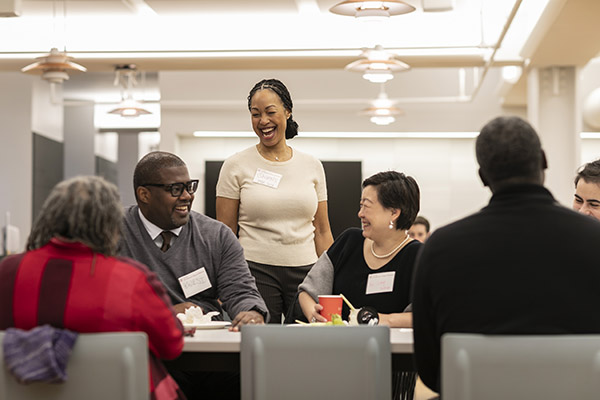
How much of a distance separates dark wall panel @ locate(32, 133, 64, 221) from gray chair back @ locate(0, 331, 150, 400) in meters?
9.35

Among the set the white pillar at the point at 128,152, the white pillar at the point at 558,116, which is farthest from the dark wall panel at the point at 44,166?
the white pillar at the point at 558,116

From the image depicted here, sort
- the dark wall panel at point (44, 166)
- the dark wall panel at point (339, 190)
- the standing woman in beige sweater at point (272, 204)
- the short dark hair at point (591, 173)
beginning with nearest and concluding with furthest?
the short dark hair at point (591, 173)
the standing woman in beige sweater at point (272, 204)
the dark wall panel at point (339, 190)
the dark wall panel at point (44, 166)

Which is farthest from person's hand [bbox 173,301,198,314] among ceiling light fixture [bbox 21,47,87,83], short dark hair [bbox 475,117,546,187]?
ceiling light fixture [bbox 21,47,87,83]

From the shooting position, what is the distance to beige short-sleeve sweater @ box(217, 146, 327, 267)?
12.8 ft

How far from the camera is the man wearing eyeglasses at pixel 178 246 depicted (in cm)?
329

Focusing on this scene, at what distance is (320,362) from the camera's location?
231 cm

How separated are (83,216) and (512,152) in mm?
1164

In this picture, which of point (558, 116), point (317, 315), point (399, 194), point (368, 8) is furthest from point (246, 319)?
point (558, 116)

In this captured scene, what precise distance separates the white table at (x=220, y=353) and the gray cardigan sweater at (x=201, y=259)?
0.66 meters

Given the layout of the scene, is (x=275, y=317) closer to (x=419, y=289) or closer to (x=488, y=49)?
(x=419, y=289)

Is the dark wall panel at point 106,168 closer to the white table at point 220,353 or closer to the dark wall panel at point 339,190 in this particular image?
the dark wall panel at point 339,190

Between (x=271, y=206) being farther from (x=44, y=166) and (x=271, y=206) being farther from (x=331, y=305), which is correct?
(x=44, y=166)

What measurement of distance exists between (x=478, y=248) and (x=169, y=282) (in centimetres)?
161

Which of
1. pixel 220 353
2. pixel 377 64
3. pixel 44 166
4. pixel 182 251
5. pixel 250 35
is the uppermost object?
pixel 250 35
